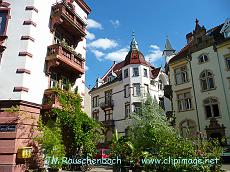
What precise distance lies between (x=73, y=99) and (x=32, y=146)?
180 inches

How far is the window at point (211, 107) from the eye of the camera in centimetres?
2630

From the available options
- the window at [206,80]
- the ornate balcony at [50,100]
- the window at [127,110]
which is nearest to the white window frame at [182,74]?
the window at [206,80]

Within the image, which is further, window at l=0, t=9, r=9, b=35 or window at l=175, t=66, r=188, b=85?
window at l=175, t=66, r=188, b=85

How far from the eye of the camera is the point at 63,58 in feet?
52.0

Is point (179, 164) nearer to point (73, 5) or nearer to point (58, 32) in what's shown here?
point (58, 32)

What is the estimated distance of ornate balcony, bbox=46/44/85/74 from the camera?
1539 centimetres

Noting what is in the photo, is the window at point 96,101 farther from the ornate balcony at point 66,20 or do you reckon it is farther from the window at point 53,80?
the window at point 53,80

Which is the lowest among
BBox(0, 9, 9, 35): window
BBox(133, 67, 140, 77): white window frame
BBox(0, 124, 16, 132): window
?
BBox(0, 124, 16, 132): window

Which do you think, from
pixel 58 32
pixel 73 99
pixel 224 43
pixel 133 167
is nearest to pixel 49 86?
pixel 73 99

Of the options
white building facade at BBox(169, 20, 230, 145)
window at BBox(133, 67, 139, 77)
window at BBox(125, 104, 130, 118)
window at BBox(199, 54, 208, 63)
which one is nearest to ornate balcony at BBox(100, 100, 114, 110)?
window at BBox(125, 104, 130, 118)

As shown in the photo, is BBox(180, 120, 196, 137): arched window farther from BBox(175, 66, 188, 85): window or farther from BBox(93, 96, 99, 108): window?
BBox(93, 96, 99, 108): window

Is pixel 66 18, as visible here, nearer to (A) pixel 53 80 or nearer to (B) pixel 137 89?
(A) pixel 53 80

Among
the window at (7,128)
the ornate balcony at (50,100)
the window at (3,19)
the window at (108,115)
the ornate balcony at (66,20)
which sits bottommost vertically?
the window at (7,128)

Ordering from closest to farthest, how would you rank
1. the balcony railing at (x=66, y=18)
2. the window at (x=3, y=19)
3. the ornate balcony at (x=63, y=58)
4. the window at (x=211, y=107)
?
1. the window at (x=3, y=19)
2. the ornate balcony at (x=63, y=58)
3. the balcony railing at (x=66, y=18)
4. the window at (x=211, y=107)
